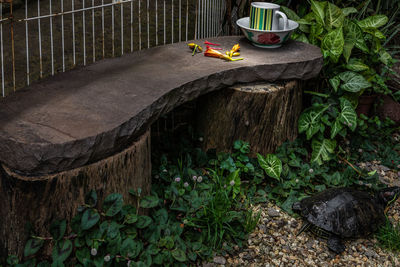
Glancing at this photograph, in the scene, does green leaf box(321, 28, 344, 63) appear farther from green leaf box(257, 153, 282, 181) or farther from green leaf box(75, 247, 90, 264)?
green leaf box(75, 247, 90, 264)

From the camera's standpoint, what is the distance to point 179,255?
2375 mm

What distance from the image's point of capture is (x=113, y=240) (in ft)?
7.34

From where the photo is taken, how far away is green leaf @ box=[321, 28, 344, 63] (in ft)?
11.5

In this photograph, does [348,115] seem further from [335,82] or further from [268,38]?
[268,38]

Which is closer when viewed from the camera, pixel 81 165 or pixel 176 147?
pixel 81 165

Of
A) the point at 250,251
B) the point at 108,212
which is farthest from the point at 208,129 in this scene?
the point at 108,212

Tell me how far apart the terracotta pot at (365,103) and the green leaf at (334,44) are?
639 millimetres

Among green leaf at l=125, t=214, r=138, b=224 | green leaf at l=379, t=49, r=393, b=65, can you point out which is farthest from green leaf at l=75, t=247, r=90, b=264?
green leaf at l=379, t=49, r=393, b=65

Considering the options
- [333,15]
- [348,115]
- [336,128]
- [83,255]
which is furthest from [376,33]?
[83,255]

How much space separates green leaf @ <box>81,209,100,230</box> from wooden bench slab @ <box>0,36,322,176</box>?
23 cm

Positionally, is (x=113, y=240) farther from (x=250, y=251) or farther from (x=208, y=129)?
(x=208, y=129)

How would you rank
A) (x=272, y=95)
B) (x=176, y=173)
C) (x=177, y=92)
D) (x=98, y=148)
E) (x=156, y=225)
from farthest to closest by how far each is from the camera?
1. (x=272, y=95)
2. (x=176, y=173)
3. (x=177, y=92)
4. (x=156, y=225)
5. (x=98, y=148)

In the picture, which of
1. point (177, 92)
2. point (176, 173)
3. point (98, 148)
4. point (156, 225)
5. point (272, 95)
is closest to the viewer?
point (98, 148)

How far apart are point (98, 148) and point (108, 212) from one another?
320 millimetres
